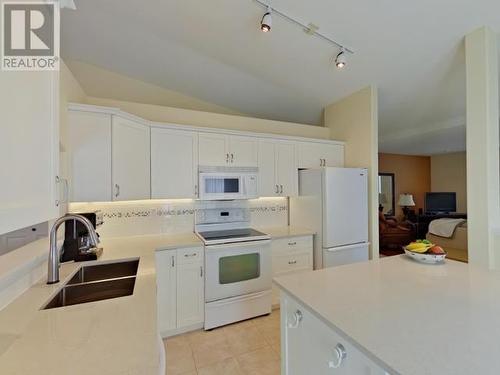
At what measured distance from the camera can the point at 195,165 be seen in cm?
264

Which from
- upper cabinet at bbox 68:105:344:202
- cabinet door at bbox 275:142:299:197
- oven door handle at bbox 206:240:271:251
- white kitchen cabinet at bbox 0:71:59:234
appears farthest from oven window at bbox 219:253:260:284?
white kitchen cabinet at bbox 0:71:59:234

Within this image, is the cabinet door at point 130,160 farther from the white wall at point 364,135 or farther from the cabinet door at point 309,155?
the white wall at point 364,135

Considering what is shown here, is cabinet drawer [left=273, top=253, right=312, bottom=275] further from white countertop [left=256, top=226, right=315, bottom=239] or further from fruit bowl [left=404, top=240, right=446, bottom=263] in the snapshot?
fruit bowl [left=404, top=240, right=446, bottom=263]

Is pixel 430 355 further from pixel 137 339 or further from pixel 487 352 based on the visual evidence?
pixel 137 339

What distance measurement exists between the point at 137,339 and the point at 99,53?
3121 millimetres

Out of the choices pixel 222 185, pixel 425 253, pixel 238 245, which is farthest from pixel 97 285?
pixel 425 253

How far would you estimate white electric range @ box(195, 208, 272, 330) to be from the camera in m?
2.36

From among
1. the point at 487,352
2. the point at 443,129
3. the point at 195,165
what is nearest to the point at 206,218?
the point at 195,165

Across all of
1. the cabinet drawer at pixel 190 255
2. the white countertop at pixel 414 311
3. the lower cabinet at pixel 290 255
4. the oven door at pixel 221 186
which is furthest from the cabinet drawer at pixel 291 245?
the white countertop at pixel 414 311

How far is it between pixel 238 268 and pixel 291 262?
707mm

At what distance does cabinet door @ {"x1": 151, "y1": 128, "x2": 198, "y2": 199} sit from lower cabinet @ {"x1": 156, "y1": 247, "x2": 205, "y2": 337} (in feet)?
2.14

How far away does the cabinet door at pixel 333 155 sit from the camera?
131 inches

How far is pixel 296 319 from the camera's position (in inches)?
46.3

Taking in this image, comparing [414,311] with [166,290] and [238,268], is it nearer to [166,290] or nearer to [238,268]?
[238,268]
